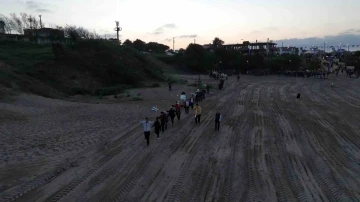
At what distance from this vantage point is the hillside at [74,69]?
31.0 m

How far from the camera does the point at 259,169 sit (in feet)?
37.9

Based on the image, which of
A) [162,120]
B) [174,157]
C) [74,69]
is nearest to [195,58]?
[74,69]

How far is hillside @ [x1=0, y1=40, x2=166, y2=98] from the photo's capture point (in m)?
31.0

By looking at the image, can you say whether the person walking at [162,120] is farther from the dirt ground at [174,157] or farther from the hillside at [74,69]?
the hillside at [74,69]

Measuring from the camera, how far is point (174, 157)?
12742 millimetres

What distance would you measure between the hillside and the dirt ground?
8466 mm

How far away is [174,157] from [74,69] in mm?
29704

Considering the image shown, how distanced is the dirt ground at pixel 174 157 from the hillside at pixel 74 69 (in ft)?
27.8

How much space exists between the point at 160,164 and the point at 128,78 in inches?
1213

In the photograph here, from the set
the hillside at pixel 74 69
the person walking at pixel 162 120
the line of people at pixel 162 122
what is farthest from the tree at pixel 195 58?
the person walking at pixel 162 120

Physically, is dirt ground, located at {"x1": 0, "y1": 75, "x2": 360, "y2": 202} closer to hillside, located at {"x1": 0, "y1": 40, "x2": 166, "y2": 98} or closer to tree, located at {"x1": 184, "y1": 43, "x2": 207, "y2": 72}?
hillside, located at {"x1": 0, "y1": 40, "x2": 166, "y2": 98}

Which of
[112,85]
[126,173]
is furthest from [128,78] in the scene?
[126,173]

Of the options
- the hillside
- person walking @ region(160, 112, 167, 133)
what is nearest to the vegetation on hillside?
the hillside

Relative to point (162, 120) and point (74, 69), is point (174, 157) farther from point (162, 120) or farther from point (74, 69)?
point (74, 69)
